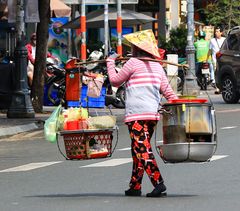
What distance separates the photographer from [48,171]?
14.1 metres

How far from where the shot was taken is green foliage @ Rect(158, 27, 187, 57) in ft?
132

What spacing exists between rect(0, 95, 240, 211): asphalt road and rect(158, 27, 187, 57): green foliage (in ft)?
74.0

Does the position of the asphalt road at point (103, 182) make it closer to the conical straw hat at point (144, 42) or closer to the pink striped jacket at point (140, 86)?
the pink striped jacket at point (140, 86)

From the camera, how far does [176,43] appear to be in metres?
40.8

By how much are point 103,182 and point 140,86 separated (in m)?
2.00

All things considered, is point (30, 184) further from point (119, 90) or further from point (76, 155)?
point (119, 90)

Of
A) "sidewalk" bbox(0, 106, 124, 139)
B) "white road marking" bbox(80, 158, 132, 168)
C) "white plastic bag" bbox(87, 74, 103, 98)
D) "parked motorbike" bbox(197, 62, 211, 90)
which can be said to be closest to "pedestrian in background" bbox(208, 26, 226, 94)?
"parked motorbike" bbox(197, 62, 211, 90)

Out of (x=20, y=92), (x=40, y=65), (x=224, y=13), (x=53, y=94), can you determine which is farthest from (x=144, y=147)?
(x=224, y=13)

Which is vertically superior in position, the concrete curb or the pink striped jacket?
the pink striped jacket

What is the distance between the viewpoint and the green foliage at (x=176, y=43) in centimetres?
4032

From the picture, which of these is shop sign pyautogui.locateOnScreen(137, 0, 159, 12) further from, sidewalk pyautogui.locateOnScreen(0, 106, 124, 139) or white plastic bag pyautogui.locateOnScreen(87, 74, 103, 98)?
white plastic bag pyautogui.locateOnScreen(87, 74, 103, 98)

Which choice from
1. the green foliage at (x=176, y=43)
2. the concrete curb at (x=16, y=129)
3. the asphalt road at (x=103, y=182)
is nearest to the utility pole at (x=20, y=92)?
the concrete curb at (x=16, y=129)

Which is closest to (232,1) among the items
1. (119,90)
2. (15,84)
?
(119,90)

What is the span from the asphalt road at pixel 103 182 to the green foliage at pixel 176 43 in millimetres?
22544
